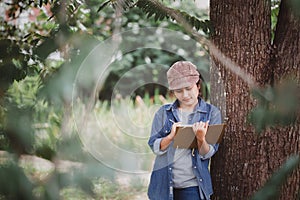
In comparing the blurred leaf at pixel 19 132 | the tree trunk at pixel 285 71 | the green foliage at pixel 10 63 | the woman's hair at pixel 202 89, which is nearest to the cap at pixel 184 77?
the woman's hair at pixel 202 89

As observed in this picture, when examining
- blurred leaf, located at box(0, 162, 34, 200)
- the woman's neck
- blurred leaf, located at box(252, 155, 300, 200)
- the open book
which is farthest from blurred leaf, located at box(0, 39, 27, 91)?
the woman's neck

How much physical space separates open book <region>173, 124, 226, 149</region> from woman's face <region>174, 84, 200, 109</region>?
0.15 metres

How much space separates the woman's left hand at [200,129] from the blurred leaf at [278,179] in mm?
1276

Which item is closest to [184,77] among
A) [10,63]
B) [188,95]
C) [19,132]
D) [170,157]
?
[188,95]

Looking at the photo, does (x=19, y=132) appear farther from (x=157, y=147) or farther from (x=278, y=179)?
(x=157, y=147)

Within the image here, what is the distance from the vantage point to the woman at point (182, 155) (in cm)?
206

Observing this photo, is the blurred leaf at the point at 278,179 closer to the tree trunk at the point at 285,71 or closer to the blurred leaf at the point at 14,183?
the blurred leaf at the point at 14,183

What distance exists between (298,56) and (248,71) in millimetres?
245

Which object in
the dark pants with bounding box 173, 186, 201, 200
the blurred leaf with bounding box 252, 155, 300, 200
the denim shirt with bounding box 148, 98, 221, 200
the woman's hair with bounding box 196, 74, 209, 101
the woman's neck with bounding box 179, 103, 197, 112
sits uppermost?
the woman's hair with bounding box 196, 74, 209, 101

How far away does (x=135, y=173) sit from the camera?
56 centimetres

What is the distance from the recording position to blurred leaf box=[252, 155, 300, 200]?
563 mm

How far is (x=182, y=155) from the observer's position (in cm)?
217

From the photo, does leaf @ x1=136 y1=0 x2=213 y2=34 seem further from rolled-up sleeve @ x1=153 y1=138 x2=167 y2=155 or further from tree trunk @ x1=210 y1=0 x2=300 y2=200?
rolled-up sleeve @ x1=153 y1=138 x2=167 y2=155

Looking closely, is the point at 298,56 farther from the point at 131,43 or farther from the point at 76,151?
the point at 76,151
